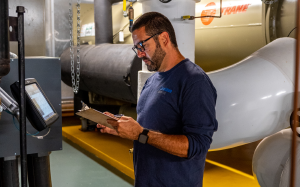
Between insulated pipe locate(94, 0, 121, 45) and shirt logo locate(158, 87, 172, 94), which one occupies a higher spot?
insulated pipe locate(94, 0, 121, 45)

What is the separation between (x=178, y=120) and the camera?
1.56 m

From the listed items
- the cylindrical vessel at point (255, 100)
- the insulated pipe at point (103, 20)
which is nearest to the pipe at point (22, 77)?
the cylindrical vessel at point (255, 100)

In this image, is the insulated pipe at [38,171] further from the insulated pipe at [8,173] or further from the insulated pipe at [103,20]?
the insulated pipe at [103,20]

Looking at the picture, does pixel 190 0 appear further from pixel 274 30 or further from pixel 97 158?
pixel 97 158

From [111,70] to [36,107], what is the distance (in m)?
2.78

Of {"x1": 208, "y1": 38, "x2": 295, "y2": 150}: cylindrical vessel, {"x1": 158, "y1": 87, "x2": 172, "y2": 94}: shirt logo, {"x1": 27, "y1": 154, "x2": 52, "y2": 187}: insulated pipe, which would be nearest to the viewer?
{"x1": 158, "y1": 87, "x2": 172, "y2": 94}: shirt logo

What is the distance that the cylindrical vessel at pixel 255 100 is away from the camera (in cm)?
202

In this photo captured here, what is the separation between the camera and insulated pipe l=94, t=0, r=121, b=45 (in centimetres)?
540

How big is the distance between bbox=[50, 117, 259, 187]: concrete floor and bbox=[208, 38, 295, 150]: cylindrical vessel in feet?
4.76

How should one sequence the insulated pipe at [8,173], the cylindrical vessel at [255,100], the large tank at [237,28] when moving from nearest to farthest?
the cylindrical vessel at [255,100], the insulated pipe at [8,173], the large tank at [237,28]

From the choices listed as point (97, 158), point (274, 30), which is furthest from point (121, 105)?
point (274, 30)

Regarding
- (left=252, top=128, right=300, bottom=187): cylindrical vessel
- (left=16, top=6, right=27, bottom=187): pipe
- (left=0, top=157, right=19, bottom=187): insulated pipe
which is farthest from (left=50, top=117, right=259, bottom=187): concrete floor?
(left=16, top=6, right=27, bottom=187): pipe

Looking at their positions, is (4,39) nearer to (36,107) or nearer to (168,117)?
(36,107)

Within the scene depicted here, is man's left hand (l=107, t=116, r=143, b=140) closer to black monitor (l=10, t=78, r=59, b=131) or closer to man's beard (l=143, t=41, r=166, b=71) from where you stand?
man's beard (l=143, t=41, r=166, b=71)
